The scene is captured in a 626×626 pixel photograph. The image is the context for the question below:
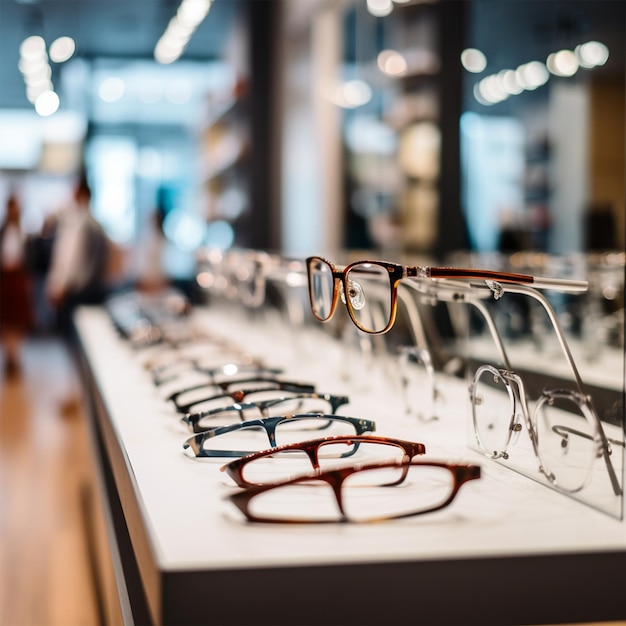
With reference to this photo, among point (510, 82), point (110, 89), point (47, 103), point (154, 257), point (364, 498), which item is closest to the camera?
point (364, 498)

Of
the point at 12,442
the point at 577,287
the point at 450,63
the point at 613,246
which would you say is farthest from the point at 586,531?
the point at 12,442

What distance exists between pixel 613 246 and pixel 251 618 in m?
2.26

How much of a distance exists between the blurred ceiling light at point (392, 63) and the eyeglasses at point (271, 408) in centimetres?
346

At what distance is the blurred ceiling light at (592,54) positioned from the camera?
2840 millimetres

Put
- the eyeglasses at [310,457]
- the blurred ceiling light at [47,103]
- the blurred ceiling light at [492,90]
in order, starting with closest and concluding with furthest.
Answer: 1. the eyeglasses at [310,457]
2. the blurred ceiling light at [492,90]
3. the blurred ceiling light at [47,103]

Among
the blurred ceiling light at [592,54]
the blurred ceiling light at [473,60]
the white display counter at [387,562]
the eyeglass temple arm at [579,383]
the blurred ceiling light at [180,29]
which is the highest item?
the blurred ceiling light at [180,29]

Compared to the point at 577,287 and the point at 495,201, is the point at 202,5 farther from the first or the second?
the point at 577,287

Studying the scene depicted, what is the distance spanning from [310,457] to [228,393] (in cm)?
49

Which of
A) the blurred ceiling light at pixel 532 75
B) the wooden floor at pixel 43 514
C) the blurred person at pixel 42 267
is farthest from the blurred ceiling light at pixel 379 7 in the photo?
the blurred person at pixel 42 267

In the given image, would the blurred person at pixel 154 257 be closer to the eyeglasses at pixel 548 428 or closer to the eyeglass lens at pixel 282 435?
the eyeglass lens at pixel 282 435

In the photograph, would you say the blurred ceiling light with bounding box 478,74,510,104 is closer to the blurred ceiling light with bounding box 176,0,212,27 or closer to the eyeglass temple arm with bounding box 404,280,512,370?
the eyeglass temple arm with bounding box 404,280,512,370

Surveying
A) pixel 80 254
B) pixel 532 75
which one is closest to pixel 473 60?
pixel 532 75

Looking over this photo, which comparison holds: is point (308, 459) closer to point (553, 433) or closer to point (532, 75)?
point (553, 433)

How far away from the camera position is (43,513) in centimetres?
336
